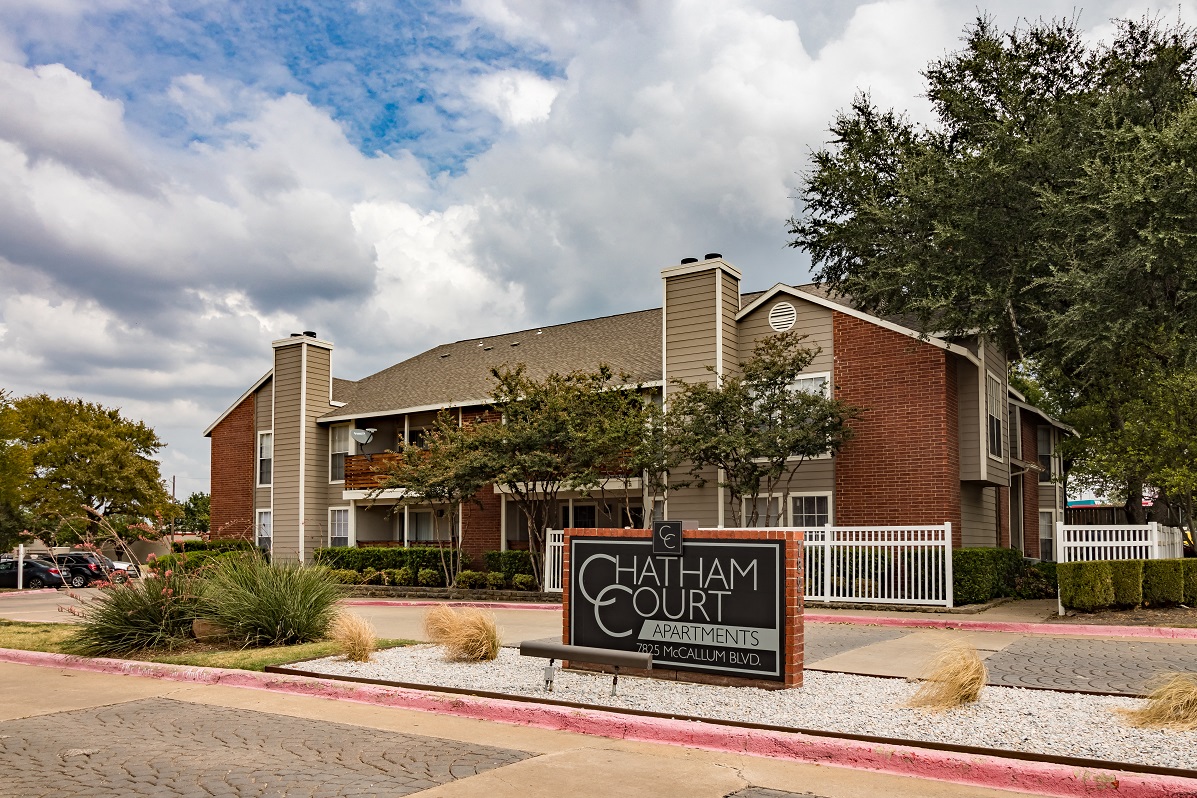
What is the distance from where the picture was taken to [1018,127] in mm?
22062

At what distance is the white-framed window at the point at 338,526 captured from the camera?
110ft

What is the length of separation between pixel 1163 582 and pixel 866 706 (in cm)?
1055

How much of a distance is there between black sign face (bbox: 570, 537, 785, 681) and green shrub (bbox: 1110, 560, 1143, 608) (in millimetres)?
9953

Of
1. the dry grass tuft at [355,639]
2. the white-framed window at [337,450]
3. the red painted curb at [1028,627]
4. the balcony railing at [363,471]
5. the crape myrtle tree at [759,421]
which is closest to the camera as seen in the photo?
the dry grass tuft at [355,639]

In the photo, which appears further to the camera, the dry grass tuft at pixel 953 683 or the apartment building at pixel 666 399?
the apartment building at pixel 666 399

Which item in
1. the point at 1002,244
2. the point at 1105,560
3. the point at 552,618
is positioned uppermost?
the point at 1002,244

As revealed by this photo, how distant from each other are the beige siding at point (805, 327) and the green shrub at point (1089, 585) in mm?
7549

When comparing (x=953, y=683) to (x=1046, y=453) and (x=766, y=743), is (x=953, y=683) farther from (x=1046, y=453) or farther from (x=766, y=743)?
(x=1046, y=453)

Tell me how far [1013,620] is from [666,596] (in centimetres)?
930

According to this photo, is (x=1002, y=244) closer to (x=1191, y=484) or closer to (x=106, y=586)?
(x=1191, y=484)

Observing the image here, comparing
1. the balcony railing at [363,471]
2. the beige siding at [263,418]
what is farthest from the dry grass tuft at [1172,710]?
the beige siding at [263,418]

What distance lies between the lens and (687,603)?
1023 cm

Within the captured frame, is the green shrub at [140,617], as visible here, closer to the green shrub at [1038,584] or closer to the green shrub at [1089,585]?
the green shrub at [1089,585]

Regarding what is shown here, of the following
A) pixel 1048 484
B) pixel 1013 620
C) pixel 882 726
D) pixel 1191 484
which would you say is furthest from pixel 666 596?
pixel 1048 484
